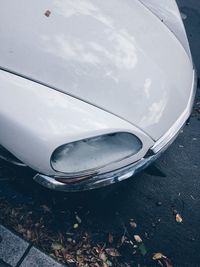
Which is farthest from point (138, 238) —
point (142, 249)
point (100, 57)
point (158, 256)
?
point (100, 57)

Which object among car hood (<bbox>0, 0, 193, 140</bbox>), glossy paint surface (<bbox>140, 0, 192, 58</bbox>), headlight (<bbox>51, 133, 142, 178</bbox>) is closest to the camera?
headlight (<bbox>51, 133, 142, 178</bbox>)

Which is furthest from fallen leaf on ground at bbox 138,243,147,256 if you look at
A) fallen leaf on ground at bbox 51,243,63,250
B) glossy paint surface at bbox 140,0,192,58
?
glossy paint surface at bbox 140,0,192,58

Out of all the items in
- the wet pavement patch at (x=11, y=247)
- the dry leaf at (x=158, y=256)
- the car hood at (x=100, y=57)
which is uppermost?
the car hood at (x=100, y=57)

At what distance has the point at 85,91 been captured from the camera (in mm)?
2172

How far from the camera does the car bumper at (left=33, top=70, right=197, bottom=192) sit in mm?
2139

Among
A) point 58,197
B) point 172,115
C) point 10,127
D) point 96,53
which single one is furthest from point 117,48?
point 58,197

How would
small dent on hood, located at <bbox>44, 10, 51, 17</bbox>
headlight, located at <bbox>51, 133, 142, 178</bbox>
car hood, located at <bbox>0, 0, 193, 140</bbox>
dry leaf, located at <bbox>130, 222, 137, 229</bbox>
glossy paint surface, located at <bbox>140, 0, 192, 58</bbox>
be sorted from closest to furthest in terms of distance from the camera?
headlight, located at <bbox>51, 133, 142, 178</bbox> → car hood, located at <bbox>0, 0, 193, 140</bbox> → small dent on hood, located at <bbox>44, 10, 51, 17</bbox> → dry leaf, located at <bbox>130, 222, 137, 229</bbox> → glossy paint surface, located at <bbox>140, 0, 192, 58</bbox>

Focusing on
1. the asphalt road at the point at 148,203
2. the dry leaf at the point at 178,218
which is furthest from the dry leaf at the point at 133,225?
the dry leaf at the point at 178,218

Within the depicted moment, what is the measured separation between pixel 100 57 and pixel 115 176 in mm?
823

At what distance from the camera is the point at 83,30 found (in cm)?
240

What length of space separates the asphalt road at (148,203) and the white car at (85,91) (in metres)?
0.55

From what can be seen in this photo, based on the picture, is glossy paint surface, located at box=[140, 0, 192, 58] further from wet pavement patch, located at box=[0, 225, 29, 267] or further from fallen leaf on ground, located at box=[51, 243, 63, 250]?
wet pavement patch, located at box=[0, 225, 29, 267]

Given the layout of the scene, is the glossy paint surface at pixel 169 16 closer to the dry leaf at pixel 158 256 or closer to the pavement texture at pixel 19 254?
the dry leaf at pixel 158 256

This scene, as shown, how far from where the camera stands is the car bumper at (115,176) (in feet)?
7.02
